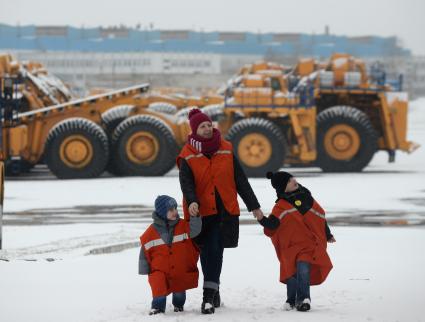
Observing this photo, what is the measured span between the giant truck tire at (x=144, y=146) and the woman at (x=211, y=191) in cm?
1691

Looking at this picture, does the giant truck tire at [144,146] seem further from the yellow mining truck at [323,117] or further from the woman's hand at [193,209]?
the woman's hand at [193,209]

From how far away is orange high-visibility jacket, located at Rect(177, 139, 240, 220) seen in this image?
8547mm

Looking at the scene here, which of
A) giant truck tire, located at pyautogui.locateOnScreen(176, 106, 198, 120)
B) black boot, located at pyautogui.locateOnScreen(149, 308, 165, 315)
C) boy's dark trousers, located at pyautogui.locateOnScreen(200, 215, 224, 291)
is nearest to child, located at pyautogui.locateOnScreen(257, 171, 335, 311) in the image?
boy's dark trousers, located at pyautogui.locateOnScreen(200, 215, 224, 291)

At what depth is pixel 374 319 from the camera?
7820 mm

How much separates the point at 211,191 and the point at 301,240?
30.3 inches

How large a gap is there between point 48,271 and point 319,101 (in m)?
18.4

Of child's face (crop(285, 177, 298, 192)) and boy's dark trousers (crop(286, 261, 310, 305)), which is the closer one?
boy's dark trousers (crop(286, 261, 310, 305))

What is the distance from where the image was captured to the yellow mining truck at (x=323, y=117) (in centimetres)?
2588

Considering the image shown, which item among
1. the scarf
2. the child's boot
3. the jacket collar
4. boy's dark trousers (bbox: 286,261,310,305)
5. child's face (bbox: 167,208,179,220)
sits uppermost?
the scarf

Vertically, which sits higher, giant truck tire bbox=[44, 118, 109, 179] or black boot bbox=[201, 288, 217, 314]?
black boot bbox=[201, 288, 217, 314]

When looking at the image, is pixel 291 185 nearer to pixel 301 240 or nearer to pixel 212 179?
pixel 301 240

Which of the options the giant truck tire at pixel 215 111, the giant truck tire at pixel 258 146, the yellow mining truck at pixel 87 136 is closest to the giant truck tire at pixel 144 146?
the yellow mining truck at pixel 87 136

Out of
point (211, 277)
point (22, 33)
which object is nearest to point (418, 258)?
point (211, 277)

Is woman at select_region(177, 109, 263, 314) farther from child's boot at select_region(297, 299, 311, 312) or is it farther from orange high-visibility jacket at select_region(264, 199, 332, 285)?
child's boot at select_region(297, 299, 311, 312)
